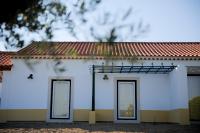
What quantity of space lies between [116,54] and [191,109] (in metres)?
13.7

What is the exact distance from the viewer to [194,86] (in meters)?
18.7

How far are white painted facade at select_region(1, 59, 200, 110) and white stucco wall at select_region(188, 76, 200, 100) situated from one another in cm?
301

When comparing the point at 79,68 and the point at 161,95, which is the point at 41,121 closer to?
the point at 79,68

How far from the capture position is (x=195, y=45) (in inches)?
777

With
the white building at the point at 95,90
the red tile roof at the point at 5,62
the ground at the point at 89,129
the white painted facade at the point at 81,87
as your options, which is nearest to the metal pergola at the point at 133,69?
the white building at the point at 95,90

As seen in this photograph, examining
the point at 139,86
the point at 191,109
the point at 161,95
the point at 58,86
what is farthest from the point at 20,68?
the point at 191,109

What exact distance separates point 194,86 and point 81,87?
23.9ft

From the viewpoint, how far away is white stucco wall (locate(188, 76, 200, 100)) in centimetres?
1862

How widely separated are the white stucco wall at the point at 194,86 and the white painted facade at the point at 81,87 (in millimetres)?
3005

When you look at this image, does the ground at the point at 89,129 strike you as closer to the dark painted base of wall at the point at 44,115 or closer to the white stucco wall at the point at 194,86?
the dark painted base of wall at the point at 44,115

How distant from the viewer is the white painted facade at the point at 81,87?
52.4 feet

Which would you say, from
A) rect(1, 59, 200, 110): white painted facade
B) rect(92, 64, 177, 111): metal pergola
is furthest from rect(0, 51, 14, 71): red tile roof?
rect(92, 64, 177, 111): metal pergola

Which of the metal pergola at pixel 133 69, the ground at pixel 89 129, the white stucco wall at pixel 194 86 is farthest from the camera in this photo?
the white stucco wall at pixel 194 86

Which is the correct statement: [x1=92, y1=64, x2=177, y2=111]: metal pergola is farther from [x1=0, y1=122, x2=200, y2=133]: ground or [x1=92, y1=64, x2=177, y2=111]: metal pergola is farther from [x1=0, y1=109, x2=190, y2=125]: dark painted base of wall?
[x1=0, y1=122, x2=200, y2=133]: ground
